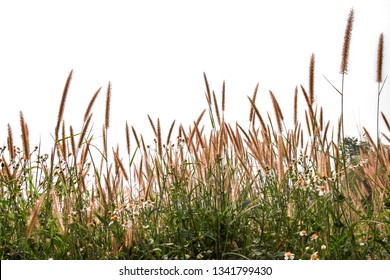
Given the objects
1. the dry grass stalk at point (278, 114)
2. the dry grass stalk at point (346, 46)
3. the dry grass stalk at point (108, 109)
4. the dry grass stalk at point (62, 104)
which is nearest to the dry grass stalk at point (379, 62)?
the dry grass stalk at point (346, 46)

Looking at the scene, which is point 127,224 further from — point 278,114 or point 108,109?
point 278,114

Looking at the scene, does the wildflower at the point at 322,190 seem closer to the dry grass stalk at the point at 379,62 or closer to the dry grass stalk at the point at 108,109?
the dry grass stalk at the point at 379,62

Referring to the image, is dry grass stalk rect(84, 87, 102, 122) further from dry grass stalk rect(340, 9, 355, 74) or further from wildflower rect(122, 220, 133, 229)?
dry grass stalk rect(340, 9, 355, 74)

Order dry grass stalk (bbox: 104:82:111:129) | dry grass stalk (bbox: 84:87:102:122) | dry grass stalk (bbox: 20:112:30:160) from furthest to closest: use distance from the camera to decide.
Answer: dry grass stalk (bbox: 104:82:111:129), dry grass stalk (bbox: 84:87:102:122), dry grass stalk (bbox: 20:112:30:160)

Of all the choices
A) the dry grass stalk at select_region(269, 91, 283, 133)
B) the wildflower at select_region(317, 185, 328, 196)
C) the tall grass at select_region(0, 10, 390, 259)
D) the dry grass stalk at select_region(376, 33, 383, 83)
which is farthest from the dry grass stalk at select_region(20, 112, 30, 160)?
the dry grass stalk at select_region(376, 33, 383, 83)

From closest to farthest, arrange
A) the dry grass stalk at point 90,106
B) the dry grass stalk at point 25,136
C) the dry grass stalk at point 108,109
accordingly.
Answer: the dry grass stalk at point 25,136, the dry grass stalk at point 90,106, the dry grass stalk at point 108,109

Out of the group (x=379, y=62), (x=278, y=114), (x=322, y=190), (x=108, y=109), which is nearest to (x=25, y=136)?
(x=108, y=109)

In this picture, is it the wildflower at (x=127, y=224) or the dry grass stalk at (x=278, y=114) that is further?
the dry grass stalk at (x=278, y=114)

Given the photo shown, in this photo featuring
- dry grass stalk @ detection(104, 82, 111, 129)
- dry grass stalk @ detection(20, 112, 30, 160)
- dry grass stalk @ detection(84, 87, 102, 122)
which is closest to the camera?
dry grass stalk @ detection(20, 112, 30, 160)

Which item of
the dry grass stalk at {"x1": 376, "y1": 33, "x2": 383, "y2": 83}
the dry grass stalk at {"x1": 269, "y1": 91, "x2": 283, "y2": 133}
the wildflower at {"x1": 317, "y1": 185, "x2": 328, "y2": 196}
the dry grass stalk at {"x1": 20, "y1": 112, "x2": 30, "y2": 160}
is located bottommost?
the wildflower at {"x1": 317, "y1": 185, "x2": 328, "y2": 196}

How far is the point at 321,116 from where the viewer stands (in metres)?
2.49

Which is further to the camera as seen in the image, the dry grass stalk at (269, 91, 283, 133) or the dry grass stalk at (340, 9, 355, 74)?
the dry grass stalk at (269, 91, 283, 133)

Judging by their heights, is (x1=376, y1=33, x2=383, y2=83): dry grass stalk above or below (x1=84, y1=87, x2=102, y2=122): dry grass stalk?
above
